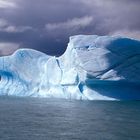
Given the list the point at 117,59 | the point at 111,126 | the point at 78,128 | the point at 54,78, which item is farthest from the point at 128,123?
the point at 54,78

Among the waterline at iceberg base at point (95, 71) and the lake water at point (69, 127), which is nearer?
the lake water at point (69, 127)

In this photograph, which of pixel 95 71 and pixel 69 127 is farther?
pixel 95 71

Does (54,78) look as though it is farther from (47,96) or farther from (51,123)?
(51,123)

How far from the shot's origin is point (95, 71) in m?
41.6

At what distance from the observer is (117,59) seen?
137 feet

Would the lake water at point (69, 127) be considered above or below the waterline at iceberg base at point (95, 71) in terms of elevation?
below

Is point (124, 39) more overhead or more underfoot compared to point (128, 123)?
more overhead

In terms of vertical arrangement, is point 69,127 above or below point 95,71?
below

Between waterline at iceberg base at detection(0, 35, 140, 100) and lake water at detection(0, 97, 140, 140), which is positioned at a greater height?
waterline at iceberg base at detection(0, 35, 140, 100)

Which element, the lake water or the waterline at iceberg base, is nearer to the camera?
the lake water

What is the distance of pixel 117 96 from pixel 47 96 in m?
10.7

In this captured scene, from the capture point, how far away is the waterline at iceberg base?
137ft

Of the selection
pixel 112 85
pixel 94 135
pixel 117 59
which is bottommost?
pixel 94 135

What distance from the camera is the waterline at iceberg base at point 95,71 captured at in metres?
→ 41.6
